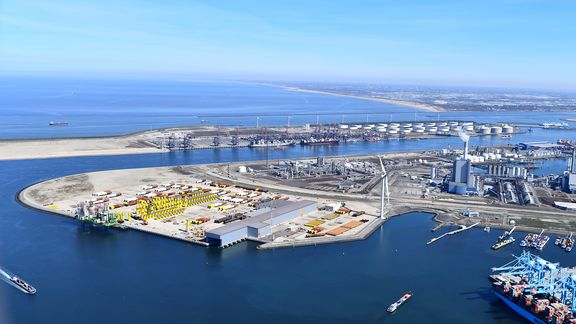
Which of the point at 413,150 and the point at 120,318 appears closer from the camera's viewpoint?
the point at 120,318

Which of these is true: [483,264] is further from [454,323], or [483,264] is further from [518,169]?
Answer: [518,169]

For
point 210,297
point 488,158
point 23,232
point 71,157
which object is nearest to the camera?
point 210,297

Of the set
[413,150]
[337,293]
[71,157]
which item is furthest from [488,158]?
[71,157]

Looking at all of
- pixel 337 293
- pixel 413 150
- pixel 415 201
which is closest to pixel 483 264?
pixel 337 293

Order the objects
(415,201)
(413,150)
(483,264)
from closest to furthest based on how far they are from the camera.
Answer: (483,264) < (415,201) < (413,150)

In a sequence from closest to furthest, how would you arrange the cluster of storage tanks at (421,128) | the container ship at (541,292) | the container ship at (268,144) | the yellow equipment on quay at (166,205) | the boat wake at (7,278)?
the container ship at (541,292) → the boat wake at (7,278) → the yellow equipment on quay at (166,205) → the container ship at (268,144) → the cluster of storage tanks at (421,128)

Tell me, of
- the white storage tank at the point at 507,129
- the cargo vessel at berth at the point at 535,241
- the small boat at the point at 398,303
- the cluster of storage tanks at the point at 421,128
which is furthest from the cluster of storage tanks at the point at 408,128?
the small boat at the point at 398,303

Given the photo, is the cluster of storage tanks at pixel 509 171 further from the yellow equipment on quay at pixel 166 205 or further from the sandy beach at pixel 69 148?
the sandy beach at pixel 69 148
